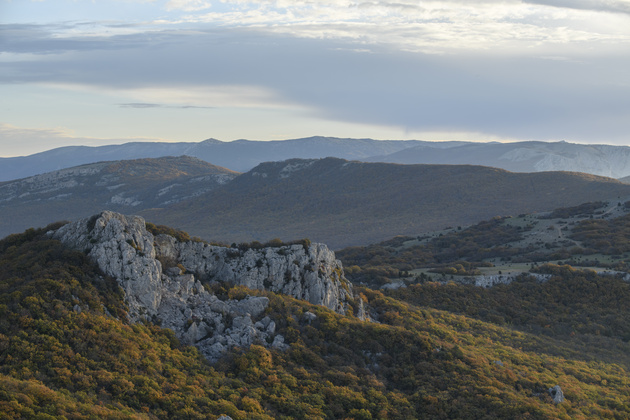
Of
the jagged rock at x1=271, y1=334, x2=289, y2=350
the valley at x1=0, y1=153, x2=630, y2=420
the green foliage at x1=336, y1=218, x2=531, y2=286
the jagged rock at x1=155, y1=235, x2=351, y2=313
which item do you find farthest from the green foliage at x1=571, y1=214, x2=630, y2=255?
the jagged rock at x1=271, y1=334, x2=289, y2=350

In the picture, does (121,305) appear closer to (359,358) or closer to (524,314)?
(359,358)

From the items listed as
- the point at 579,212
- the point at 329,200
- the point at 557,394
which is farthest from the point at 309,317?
the point at 329,200

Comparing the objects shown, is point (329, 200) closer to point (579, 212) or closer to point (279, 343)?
point (579, 212)

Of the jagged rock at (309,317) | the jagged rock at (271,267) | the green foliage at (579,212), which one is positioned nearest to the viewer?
the jagged rock at (309,317)

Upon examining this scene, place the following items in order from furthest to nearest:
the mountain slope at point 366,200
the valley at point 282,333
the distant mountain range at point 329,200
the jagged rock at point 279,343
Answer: the distant mountain range at point 329,200 < the mountain slope at point 366,200 < the jagged rock at point 279,343 < the valley at point 282,333

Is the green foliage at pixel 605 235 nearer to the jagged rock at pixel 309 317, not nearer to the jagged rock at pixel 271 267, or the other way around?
the jagged rock at pixel 271 267

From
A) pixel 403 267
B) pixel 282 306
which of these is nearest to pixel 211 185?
pixel 403 267

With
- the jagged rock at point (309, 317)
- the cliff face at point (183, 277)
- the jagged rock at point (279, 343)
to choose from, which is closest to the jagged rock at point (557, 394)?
the jagged rock at point (309, 317)

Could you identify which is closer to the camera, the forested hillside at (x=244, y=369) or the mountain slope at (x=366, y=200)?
the forested hillside at (x=244, y=369)

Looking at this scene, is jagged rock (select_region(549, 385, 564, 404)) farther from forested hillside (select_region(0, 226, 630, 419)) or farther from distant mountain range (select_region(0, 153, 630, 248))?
distant mountain range (select_region(0, 153, 630, 248))
